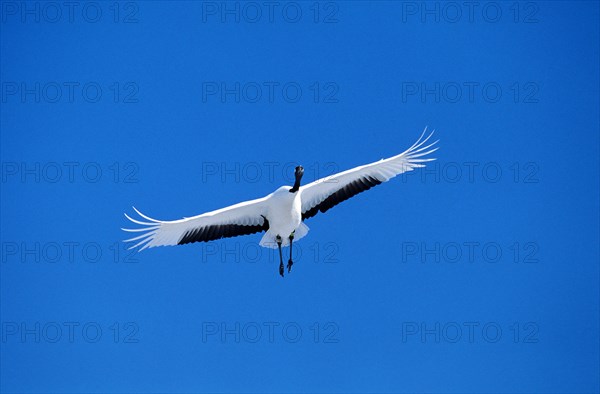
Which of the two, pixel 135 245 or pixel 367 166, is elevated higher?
pixel 367 166

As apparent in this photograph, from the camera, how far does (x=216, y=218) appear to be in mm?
26781

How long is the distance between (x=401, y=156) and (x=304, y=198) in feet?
8.52

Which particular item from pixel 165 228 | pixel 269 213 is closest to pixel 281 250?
pixel 269 213

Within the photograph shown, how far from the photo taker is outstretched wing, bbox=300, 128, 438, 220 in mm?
26750

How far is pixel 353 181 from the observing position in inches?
1072

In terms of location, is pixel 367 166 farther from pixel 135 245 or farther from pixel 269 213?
pixel 135 245

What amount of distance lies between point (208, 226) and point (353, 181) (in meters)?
3.71

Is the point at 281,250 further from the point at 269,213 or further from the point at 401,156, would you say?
the point at 401,156

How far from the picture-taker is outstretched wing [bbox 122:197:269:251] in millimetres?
26203

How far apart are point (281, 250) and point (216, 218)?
6.15ft

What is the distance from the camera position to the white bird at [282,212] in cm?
2639

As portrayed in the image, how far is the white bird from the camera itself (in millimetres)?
26391

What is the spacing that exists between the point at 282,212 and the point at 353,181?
6.63ft

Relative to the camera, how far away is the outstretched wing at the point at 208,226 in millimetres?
26203
